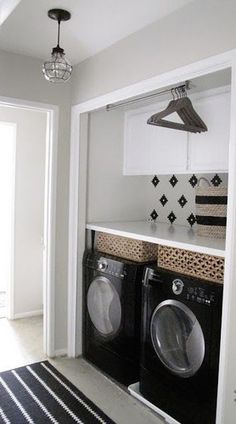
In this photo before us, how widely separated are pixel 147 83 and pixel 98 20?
448 mm

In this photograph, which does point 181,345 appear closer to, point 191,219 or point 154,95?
point 191,219

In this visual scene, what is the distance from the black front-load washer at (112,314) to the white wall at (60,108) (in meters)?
0.21

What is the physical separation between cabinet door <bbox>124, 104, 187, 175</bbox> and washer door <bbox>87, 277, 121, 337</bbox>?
97 cm

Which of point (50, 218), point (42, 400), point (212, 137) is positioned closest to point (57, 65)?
point (212, 137)

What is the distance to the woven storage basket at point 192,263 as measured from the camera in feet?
6.24

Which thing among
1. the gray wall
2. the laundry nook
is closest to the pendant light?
the laundry nook

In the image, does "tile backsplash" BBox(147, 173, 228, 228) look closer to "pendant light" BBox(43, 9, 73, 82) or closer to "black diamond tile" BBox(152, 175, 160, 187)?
"black diamond tile" BBox(152, 175, 160, 187)

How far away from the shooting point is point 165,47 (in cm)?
201

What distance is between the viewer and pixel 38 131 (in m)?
3.83

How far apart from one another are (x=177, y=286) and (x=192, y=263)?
0.16 metres

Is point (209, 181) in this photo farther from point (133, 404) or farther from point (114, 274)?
point (133, 404)

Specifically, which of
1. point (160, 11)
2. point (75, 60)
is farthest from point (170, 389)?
point (75, 60)

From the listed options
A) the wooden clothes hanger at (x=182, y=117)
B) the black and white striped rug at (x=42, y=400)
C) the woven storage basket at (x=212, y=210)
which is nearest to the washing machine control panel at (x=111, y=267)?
the woven storage basket at (x=212, y=210)

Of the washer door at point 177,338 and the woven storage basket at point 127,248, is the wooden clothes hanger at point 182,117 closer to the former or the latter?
the woven storage basket at point 127,248
